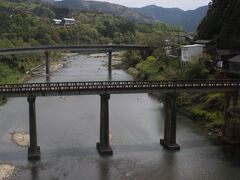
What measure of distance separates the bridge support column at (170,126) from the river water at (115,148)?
2.93ft

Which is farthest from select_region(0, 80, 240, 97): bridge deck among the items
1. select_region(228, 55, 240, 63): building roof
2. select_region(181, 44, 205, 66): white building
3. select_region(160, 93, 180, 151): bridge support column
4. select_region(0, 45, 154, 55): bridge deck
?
select_region(0, 45, 154, 55): bridge deck

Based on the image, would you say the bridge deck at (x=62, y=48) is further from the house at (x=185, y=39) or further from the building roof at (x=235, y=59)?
the building roof at (x=235, y=59)

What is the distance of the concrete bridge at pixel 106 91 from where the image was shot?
43969 mm

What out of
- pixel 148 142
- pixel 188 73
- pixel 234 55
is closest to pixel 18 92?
pixel 148 142

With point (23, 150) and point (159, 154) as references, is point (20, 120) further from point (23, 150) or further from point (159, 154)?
point (159, 154)

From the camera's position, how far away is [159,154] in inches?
1781

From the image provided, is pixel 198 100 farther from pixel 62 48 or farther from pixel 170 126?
pixel 62 48

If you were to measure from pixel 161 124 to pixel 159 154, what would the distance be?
1266 centimetres

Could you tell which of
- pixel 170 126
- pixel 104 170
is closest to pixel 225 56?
pixel 170 126

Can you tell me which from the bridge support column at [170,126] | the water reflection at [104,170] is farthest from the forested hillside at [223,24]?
the water reflection at [104,170]

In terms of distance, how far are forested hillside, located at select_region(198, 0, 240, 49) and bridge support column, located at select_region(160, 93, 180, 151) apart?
93.0 feet

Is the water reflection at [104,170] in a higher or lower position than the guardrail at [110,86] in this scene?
lower

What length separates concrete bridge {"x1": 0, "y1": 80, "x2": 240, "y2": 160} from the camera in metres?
44.0

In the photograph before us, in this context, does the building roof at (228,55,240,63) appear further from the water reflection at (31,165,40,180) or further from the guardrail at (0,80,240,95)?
the water reflection at (31,165,40,180)
